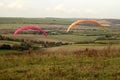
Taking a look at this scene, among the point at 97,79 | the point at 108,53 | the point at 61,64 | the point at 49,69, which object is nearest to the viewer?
the point at 97,79

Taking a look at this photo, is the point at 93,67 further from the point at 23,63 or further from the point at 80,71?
the point at 23,63

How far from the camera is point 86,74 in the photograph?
802cm

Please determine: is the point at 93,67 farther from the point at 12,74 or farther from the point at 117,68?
the point at 12,74

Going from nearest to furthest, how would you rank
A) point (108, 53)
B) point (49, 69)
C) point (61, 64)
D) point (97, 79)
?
point (97, 79)
point (49, 69)
point (61, 64)
point (108, 53)

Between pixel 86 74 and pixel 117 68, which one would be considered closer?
pixel 86 74

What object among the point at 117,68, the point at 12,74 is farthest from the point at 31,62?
the point at 117,68

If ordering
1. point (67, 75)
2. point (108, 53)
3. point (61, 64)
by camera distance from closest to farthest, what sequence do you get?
point (67, 75), point (61, 64), point (108, 53)

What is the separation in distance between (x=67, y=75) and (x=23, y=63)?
2978mm

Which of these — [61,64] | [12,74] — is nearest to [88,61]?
[61,64]

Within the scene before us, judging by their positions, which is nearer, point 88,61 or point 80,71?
point 80,71

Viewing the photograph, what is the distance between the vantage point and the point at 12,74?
27.3ft

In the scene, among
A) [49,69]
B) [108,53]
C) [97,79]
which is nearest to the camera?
[97,79]

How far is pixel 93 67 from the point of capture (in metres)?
9.02

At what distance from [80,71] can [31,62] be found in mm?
2900
